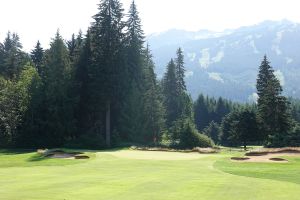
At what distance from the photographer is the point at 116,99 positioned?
68.5 m

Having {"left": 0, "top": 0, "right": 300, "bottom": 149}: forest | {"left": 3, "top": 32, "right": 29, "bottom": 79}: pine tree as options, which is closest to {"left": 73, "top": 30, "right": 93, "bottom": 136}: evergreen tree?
{"left": 0, "top": 0, "right": 300, "bottom": 149}: forest

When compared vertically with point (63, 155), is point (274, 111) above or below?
above

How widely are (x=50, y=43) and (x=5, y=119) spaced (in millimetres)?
13803

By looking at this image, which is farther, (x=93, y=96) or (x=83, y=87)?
(x=83, y=87)

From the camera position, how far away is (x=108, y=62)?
67.6 m

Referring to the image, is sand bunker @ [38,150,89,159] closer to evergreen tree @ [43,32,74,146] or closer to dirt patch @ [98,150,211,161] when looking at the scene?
dirt patch @ [98,150,211,161]

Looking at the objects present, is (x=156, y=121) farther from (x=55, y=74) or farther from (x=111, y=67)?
(x=55, y=74)

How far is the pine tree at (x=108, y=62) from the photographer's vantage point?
219ft

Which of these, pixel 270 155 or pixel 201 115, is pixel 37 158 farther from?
pixel 201 115

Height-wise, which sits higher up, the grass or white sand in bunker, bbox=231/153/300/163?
white sand in bunker, bbox=231/153/300/163

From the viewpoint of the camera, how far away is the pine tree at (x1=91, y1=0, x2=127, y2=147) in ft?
219

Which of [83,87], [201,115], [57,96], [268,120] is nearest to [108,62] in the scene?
[83,87]

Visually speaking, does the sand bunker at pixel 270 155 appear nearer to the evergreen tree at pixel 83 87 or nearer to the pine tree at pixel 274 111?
the pine tree at pixel 274 111

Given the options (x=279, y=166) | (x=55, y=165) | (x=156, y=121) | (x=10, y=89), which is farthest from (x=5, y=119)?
(x=279, y=166)
